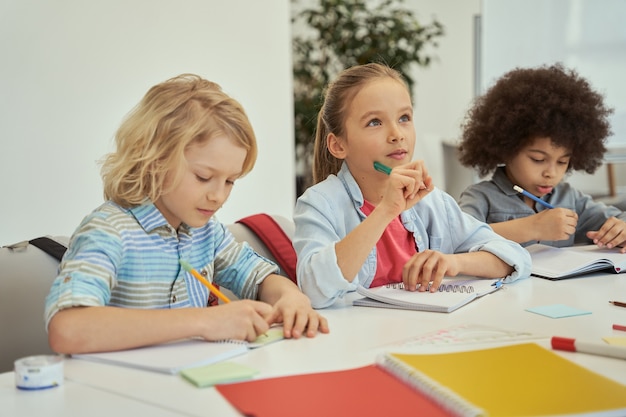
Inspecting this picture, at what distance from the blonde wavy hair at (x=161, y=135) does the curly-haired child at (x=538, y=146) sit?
39.4 inches

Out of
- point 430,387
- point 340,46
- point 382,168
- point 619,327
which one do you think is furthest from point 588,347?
point 340,46

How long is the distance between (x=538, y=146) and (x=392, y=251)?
2.31 feet

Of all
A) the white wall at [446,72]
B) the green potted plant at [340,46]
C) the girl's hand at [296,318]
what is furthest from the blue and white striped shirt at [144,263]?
the white wall at [446,72]

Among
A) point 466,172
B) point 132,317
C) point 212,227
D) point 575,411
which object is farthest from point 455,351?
point 466,172

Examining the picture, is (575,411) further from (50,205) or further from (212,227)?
(50,205)

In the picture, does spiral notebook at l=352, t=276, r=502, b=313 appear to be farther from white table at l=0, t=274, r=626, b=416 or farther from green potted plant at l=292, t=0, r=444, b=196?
green potted plant at l=292, t=0, r=444, b=196

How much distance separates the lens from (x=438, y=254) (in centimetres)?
148

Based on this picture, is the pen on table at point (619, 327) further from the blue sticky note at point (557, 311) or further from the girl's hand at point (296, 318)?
the girl's hand at point (296, 318)

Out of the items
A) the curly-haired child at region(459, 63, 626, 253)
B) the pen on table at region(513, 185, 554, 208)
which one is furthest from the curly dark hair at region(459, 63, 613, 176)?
the pen on table at region(513, 185, 554, 208)

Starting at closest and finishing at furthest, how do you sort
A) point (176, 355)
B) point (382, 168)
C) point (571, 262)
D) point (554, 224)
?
point (176, 355)
point (382, 168)
point (571, 262)
point (554, 224)

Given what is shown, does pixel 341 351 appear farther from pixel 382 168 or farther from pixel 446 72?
pixel 446 72

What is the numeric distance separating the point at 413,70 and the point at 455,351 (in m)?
5.31

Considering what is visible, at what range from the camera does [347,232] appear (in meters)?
1.63

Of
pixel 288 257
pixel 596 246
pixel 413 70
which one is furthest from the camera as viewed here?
pixel 413 70
